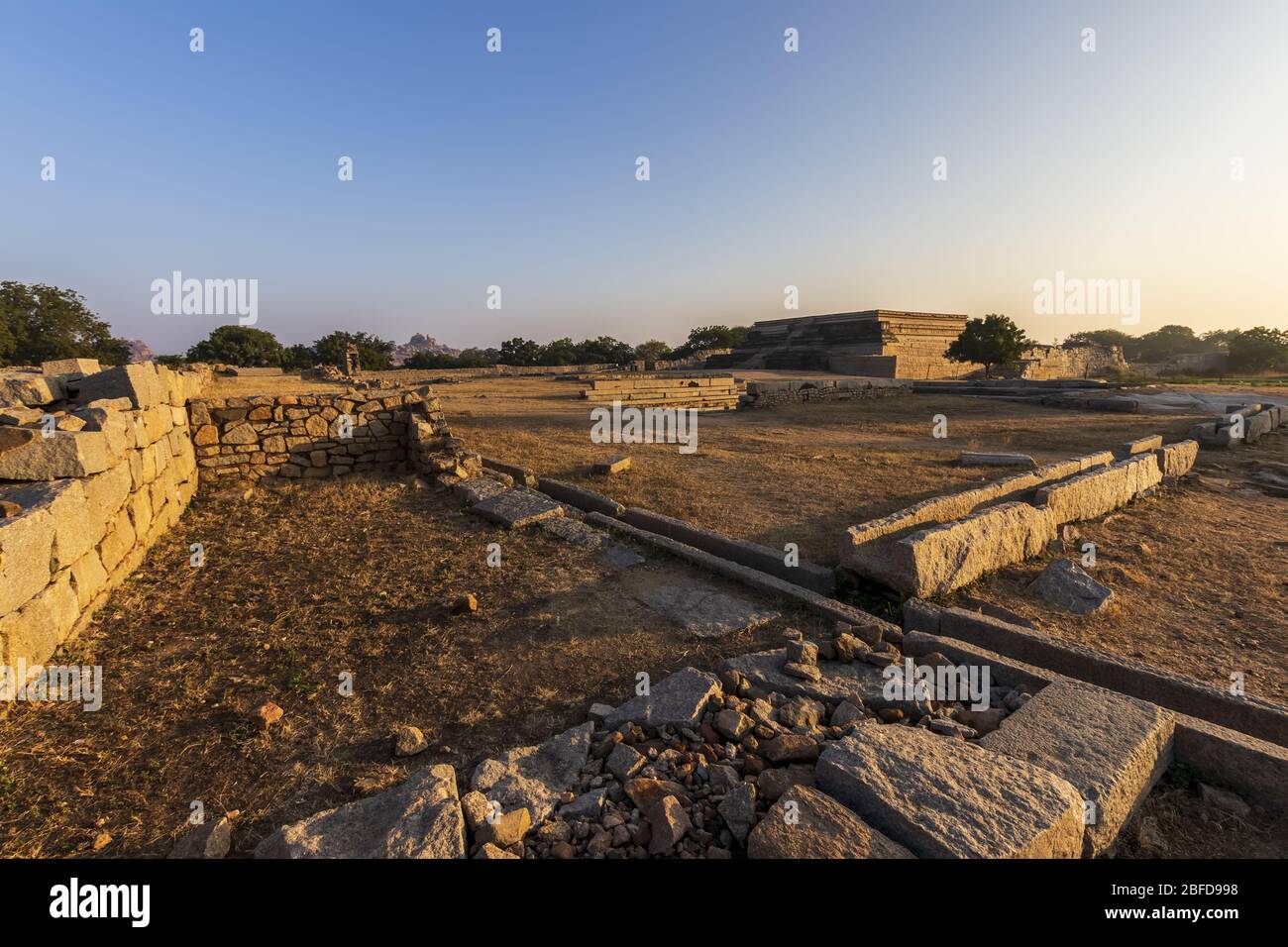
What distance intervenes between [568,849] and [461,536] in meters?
3.89

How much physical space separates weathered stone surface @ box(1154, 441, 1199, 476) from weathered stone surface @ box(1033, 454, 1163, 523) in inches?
15.9

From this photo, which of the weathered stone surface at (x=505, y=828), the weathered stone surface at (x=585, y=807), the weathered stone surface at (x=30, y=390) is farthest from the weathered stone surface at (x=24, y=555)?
the weathered stone surface at (x=585, y=807)

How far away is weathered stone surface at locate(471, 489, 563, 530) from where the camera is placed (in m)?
5.68

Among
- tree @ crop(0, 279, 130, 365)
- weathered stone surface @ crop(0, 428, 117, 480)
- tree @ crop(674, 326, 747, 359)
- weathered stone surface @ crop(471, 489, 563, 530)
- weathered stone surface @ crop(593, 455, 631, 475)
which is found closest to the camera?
weathered stone surface @ crop(0, 428, 117, 480)

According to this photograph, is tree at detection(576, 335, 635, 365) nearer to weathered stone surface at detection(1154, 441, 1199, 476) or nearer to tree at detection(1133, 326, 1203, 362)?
weathered stone surface at detection(1154, 441, 1199, 476)

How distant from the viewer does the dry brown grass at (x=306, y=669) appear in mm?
2252

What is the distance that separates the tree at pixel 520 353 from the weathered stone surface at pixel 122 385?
107 ft

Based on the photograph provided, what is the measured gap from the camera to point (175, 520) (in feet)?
18.9

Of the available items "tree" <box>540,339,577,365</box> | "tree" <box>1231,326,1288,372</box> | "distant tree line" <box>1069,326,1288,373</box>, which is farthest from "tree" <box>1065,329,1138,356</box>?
"tree" <box>540,339,577,365</box>

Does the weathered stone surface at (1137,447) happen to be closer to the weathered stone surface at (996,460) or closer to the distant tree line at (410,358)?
the weathered stone surface at (996,460)

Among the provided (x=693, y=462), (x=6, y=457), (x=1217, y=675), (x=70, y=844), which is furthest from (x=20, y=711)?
(x=693, y=462)

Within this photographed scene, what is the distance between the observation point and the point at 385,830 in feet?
6.28

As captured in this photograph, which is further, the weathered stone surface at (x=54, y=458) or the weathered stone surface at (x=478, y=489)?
the weathered stone surface at (x=478, y=489)
